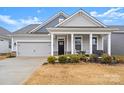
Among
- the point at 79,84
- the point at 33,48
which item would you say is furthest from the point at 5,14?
the point at 79,84

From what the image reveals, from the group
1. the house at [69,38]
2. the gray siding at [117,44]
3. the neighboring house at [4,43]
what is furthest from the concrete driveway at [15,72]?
the neighboring house at [4,43]

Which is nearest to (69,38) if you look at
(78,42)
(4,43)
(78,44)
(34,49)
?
(78,42)

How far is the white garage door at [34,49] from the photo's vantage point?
3222 centimetres

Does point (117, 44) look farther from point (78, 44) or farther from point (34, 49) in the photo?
point (34, 49)

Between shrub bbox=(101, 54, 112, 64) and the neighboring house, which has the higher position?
the neighboring house

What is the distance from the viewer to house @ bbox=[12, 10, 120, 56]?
88.5 feet

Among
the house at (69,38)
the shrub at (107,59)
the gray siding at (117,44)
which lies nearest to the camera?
the shrub at (107,59)

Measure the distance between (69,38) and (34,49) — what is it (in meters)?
5.16

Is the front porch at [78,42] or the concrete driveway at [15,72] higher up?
the front porch at [78,42]

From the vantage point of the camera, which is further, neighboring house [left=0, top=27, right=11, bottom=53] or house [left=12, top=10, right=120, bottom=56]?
neighboring house [left=0, top=27, right=11, bottom=53]

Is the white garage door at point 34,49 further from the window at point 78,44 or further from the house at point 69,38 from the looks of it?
the window at point 78,44

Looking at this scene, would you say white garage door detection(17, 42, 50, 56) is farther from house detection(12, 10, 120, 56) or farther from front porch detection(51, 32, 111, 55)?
front porch detection(51, 32, 111, 55)

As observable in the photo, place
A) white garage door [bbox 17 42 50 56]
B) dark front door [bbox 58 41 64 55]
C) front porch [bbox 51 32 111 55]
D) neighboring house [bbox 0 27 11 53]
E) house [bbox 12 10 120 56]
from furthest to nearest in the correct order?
neighboring house [bbox 0 27 11 53]
white garage door [bbox 17 42 50 56]
dark front door [bbox 58 41 64 55]
front porch [bbox 51 32 111 55]
house [bbox 12 10 120 56]

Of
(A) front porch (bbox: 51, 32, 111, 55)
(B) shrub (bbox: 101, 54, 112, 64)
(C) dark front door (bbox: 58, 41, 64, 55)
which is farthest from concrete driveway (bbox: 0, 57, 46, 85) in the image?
(C) dark front door (bbox: 58, 41, 64, 55)
